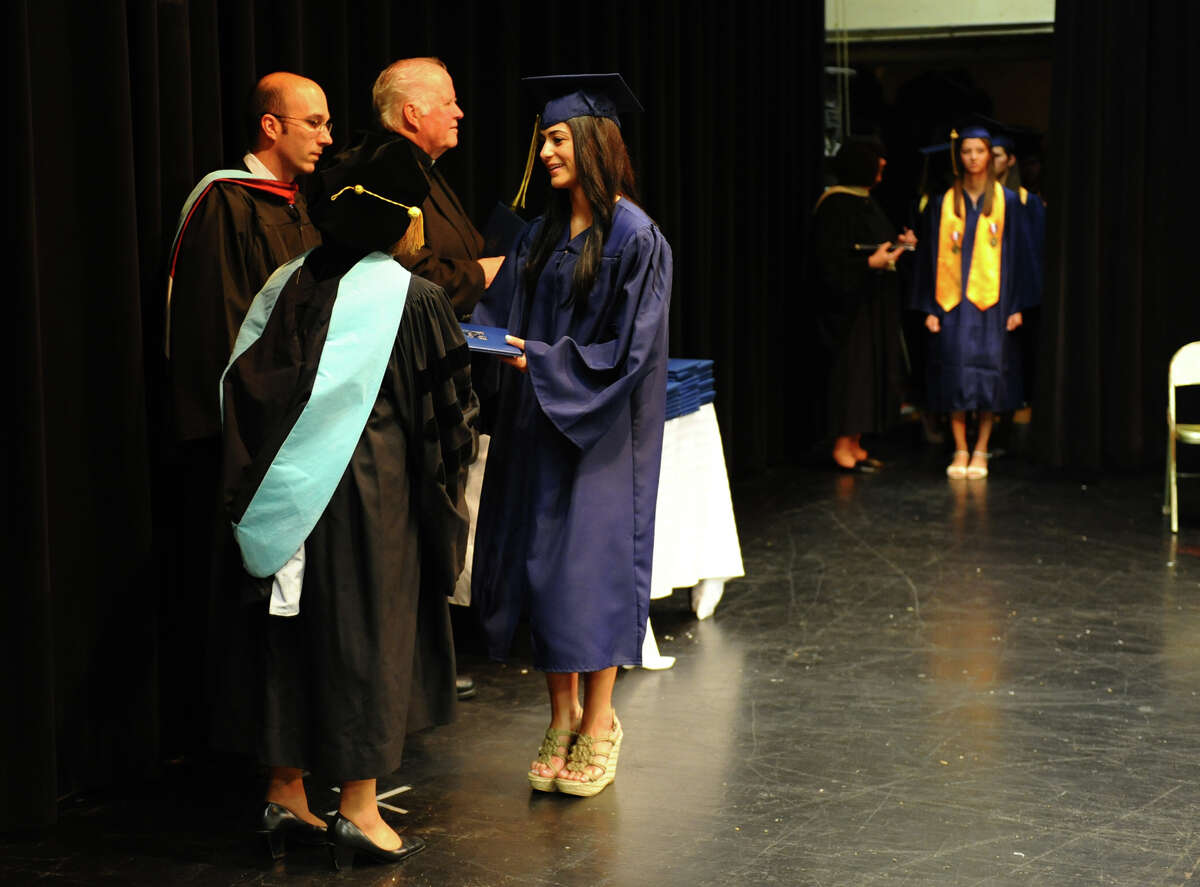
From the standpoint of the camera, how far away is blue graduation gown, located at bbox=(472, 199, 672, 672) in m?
3.08

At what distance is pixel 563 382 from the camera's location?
3057 millimetres

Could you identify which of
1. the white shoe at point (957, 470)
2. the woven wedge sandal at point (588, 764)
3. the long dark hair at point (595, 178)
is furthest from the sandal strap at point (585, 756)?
the white shoe at point (957, 470)

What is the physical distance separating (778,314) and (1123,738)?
4884 mm

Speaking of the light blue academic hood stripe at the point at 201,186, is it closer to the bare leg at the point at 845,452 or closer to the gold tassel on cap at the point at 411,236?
the gold tassel on cap at the point at 411,236

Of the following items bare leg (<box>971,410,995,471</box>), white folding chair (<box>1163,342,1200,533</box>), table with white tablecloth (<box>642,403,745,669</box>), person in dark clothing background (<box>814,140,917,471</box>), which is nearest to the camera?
table with white tablecloth (<box>642,403,745,669</box>)

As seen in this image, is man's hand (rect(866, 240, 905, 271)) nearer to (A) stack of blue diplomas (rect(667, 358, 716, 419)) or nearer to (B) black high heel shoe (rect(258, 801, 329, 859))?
(A) stack of blue diplomas (rect(667, 358, 716, 419))

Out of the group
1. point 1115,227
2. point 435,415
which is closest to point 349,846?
point 435,415

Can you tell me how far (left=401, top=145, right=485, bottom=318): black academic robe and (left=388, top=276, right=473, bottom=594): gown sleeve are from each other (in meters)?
0.83

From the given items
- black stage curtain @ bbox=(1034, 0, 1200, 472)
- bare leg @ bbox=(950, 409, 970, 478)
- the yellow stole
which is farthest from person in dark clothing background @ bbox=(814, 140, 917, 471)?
black stage curtain @ bbox=(1034, 0, 1200, 472)

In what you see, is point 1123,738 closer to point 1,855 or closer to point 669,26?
point 1,855

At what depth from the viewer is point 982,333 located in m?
7.60

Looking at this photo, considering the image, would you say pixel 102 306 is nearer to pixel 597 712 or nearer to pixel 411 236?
pixel 411 236

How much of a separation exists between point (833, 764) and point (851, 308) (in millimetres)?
4634

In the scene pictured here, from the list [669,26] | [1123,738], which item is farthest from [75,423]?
[669,26]
